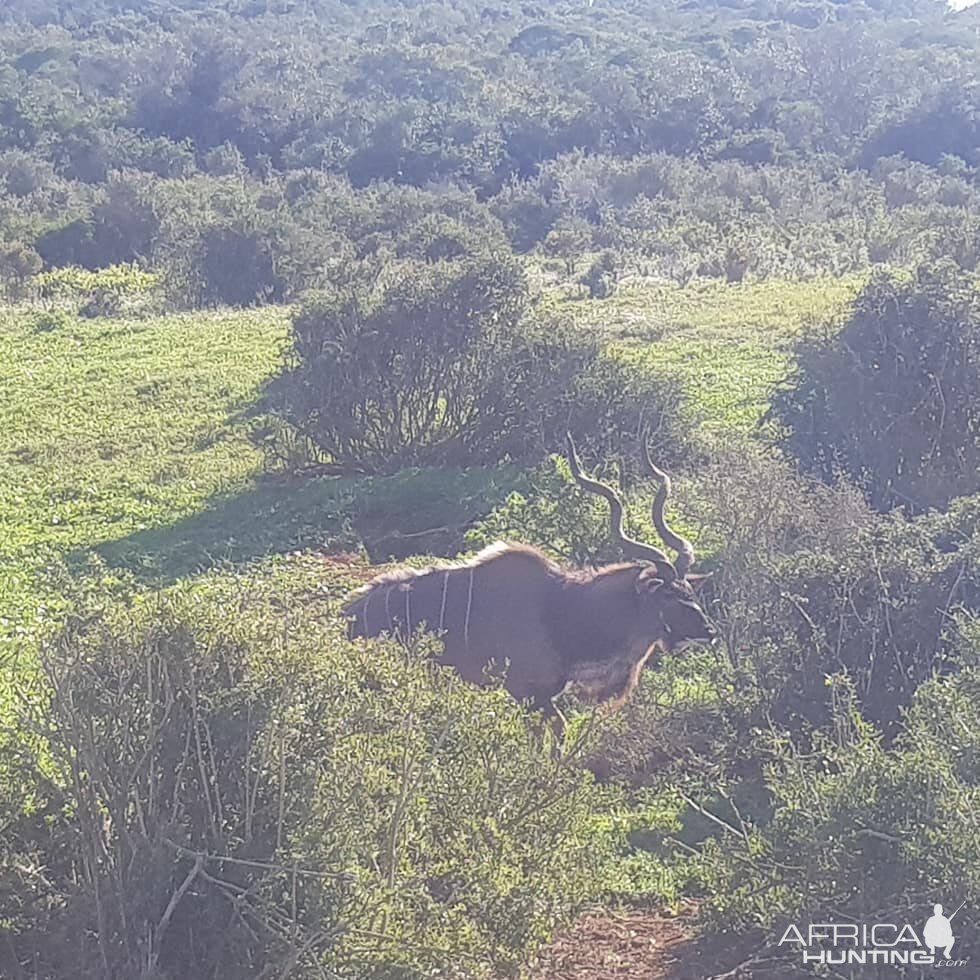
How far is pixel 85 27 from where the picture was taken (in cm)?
8238

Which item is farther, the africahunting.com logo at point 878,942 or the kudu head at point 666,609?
the kudu head at point 666,609

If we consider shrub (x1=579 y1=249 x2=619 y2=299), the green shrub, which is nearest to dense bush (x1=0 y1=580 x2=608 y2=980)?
the green shrub

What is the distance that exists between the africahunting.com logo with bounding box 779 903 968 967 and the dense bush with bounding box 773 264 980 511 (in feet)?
18.6

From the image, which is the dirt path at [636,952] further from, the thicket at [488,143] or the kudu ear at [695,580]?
the thicket at [488,143]

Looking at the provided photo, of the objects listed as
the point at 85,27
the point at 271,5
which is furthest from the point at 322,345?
the point at 271,5

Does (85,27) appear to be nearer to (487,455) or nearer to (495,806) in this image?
(487,455)

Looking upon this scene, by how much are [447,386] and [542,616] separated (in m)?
5.29

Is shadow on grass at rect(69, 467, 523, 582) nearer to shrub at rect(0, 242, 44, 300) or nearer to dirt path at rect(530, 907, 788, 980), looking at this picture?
dirt path at rect(530, 907, 788, 980)

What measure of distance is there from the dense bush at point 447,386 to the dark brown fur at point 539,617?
460 cm

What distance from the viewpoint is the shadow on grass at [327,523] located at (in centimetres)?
1031

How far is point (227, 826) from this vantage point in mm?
3969

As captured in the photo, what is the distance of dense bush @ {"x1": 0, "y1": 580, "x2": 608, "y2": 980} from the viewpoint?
3857 mm

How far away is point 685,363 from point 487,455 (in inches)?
162

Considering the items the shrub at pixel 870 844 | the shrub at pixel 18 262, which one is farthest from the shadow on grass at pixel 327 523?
the shrub at pixel 18 262
